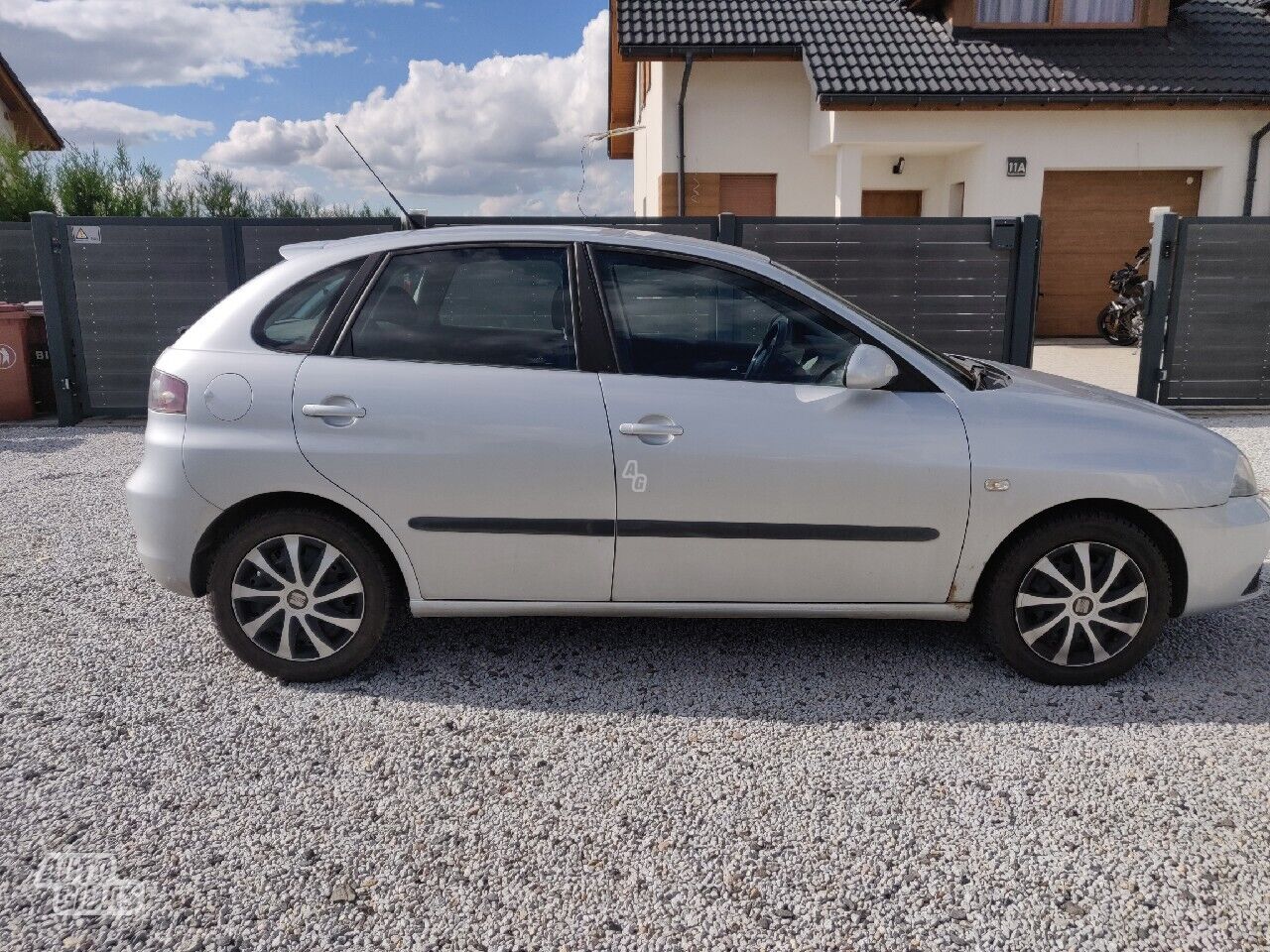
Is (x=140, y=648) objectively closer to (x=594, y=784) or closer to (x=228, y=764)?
(x=228, y=764)

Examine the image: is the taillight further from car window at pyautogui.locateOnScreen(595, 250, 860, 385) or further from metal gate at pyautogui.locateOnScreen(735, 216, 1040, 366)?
metal gate at pyautogui.locateOnScreen(735, 216, 1040, 366)

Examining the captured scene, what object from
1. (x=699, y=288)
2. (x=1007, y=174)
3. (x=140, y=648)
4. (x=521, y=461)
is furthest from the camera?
(x=1007, y=174)

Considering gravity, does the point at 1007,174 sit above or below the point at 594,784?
above

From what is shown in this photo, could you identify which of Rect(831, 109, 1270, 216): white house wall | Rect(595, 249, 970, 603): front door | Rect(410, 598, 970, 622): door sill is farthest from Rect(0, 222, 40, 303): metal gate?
Rect(831, 109, 1270, 216): white house wall

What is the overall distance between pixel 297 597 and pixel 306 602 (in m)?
0.04

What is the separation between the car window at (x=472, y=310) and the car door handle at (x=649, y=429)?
13.2 inches

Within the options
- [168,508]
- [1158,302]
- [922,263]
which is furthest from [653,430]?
[1158,302]

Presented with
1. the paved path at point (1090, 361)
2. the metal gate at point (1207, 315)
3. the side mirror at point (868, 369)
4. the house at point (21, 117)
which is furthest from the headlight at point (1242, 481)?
the house at point (21, 117)

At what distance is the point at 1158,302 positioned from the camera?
29.5ft

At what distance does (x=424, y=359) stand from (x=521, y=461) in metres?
0.55

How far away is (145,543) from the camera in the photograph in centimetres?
374

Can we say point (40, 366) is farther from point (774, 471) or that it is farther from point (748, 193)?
point (748, 193)

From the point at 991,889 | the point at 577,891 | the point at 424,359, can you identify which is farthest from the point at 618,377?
the point at 991,889

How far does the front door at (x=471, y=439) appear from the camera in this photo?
3.54m
